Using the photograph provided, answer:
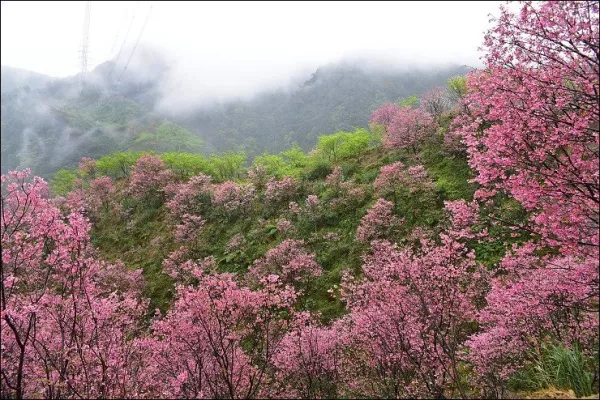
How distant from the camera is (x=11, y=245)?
6.98 m

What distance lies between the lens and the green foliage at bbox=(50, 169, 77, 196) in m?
38.5

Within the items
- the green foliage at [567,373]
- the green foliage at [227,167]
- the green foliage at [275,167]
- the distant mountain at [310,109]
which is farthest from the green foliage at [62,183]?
the green foliage at [567,373]

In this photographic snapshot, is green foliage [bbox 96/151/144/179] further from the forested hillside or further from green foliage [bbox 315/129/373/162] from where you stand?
the forested hillside

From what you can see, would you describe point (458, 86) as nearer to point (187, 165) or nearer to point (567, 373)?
point (567, 373)

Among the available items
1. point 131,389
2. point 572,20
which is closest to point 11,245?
point 131,389

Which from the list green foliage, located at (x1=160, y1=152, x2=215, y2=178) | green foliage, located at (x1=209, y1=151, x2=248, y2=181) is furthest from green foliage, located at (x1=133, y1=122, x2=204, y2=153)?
green foliage, located at (x1=209, y1=151, x2=248, y2=181)

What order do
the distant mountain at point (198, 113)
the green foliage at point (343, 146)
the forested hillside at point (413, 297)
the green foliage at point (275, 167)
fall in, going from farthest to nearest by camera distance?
the distant mountain at point (198, 113) → the green foliage at point (275, 167) → the green foliage at point (343, 146) → the forested hillside at point (413, 297)

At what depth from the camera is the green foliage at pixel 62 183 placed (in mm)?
38525

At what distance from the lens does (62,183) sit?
1537 inches

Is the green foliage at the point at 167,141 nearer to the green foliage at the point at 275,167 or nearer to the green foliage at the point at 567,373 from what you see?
the green foliage at the point at 275,167

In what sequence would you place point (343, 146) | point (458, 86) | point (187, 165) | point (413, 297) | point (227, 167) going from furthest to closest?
point (227, 167) < point (187, 165) < point (343, 146) < point (458, 86) < point (413, 297)

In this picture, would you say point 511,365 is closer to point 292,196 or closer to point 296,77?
point 292,196

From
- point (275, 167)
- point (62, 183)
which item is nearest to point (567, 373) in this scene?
point (275, 167)

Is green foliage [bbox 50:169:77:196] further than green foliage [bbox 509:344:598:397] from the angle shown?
Yes
